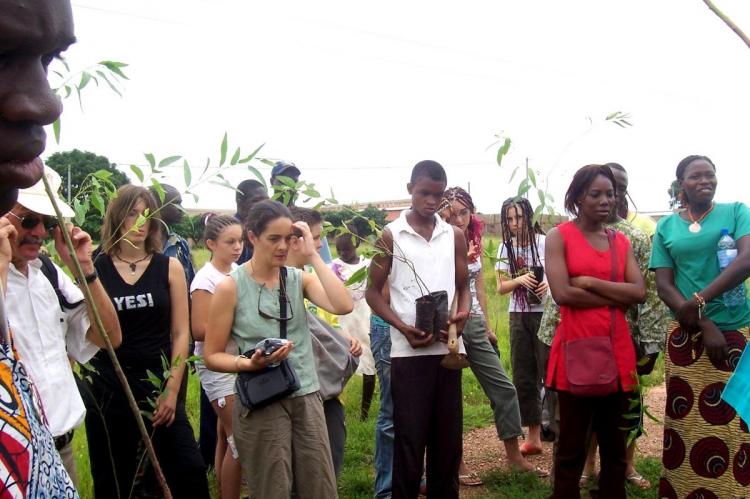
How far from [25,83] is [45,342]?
245cm

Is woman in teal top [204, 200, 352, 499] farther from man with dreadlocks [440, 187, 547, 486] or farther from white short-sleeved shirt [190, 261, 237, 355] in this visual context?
man with dreadlocks [440, 187, 547, 486]

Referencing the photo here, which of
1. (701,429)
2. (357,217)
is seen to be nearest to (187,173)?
(357,217)

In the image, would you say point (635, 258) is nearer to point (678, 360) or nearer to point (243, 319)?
point (678, 360)

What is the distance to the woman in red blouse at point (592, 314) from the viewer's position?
4082 millimetres

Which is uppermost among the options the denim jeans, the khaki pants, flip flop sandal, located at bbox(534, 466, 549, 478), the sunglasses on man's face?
the sunglasses on man's face

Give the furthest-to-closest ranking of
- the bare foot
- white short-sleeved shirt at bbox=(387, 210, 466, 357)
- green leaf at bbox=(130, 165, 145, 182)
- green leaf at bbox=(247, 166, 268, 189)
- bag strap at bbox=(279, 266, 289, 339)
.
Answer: the bare foot, white short-sleeved shirt at bbox=(387, 210, 466, 357), bag strap at bbox=(279, 266, 289, 339), green leaf at bbox=(130, 165, 145, 182), green leaf at bbox=(247, 166, 268, 189)

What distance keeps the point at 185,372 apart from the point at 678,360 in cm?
293

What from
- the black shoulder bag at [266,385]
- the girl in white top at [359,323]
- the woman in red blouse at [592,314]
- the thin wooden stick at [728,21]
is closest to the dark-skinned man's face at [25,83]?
the thin wooden stick at [728,21]

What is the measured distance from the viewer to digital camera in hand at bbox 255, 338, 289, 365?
3449mm

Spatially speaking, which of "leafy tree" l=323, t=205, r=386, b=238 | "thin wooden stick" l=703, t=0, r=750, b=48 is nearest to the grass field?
"leafy tree" l=323, t=205, r=386, b=238

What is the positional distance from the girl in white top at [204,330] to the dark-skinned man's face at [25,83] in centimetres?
346

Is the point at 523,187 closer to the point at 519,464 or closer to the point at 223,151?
the point at 223,151

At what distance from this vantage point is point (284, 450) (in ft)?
11.5

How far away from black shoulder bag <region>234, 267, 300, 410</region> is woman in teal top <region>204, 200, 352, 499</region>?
0.05 metres
